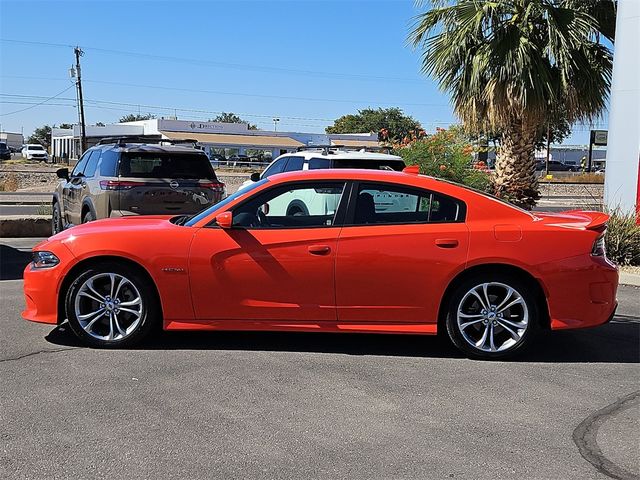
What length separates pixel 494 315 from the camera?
19.3ft

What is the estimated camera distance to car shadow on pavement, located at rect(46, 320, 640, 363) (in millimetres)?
6102

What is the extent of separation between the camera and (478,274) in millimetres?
5879

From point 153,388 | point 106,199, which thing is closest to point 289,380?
point 153,388

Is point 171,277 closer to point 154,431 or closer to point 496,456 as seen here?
point 154,431

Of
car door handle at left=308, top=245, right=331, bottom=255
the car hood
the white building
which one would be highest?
the white building

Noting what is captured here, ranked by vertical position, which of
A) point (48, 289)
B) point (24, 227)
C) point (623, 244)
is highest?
point (48, 289)

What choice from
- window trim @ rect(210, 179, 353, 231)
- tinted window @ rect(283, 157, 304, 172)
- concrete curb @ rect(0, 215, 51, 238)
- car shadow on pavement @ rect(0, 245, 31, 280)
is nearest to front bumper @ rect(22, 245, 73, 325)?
window trim @ rect(210, 179, 353, 231)

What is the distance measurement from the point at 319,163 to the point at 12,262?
4.79m

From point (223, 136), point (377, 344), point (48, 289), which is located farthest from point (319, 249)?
point (223, 136)

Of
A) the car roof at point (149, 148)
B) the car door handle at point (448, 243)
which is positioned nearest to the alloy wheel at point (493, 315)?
the car door handle at point (448, 243)

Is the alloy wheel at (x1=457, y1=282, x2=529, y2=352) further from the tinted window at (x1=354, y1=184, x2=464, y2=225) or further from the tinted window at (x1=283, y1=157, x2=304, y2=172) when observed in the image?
the tinted window at (x1=283, y1=157, x2=304, y2=172)

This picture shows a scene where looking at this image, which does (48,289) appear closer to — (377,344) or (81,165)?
(377,344)

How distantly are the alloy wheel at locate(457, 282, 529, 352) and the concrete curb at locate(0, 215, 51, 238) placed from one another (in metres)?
10.2

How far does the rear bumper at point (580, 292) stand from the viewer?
5812mm
